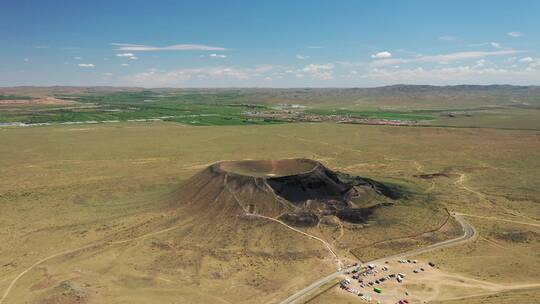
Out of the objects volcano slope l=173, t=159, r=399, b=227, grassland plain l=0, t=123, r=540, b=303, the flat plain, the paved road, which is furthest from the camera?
volcano slope l=173, t=159, r=399, b=227

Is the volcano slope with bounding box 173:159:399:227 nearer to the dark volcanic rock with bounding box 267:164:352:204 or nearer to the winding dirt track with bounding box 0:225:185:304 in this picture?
the dark volcanic rock with bounding box 267:164:352:204

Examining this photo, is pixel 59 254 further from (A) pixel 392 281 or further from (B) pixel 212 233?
(A) pixel 392 281

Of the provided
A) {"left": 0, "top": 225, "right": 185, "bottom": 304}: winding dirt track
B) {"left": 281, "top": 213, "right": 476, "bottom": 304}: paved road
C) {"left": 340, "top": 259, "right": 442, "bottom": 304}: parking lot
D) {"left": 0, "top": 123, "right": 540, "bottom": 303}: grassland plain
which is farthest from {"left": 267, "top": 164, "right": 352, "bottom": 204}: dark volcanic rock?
{"left": 340, "top": 259, "right": 442, "bottom": 304}: parking lot

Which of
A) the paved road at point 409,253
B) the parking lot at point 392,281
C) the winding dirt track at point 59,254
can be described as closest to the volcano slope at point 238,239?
the winding dirt track at point 59,254

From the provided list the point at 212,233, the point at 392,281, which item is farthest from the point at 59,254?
the point at 392,281

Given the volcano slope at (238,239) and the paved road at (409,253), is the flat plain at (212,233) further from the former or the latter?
the paved road at (409,253)
